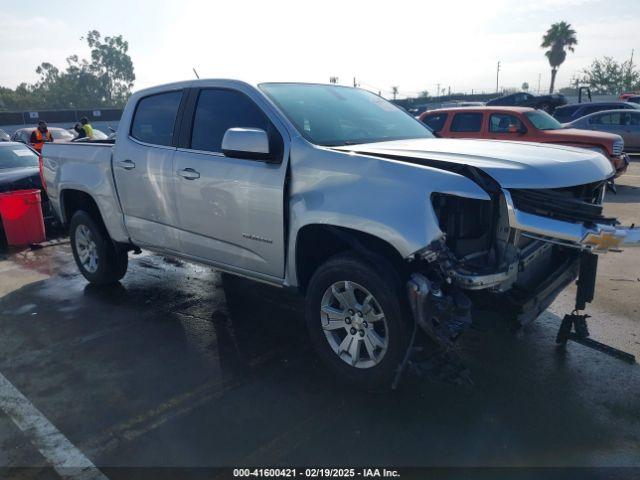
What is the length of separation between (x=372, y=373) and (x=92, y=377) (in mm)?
2051

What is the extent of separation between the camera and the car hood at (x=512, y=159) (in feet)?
9.38

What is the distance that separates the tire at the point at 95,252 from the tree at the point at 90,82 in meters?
86.4

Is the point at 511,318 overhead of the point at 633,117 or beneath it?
beneath

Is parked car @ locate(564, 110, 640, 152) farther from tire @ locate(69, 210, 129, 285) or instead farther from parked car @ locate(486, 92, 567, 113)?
tire @ locate(69, 210, 129, 285)

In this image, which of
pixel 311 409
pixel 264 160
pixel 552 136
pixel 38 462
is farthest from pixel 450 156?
pixel 552 136

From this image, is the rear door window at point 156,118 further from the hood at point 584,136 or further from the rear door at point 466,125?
the hood at point 584,136

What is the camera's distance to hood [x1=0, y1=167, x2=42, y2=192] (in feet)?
26.4

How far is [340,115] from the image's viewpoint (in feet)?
13.3

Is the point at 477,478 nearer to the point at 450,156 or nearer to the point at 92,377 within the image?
the point at 450,156

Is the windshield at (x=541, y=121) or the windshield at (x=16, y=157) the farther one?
the windshield at (x=541, y=121)

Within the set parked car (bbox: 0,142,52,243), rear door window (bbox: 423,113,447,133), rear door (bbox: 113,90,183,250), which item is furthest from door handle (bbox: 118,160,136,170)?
rear door window (bbox: 423,113,447,133)

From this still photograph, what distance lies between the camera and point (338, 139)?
12.1 ft

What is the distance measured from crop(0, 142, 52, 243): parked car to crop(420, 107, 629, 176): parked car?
25.0 feet

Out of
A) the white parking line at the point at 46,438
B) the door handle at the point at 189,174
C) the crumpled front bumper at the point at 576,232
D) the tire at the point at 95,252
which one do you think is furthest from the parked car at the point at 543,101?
the white parking line at the point at 46,438
